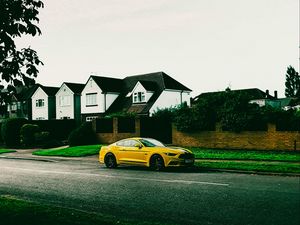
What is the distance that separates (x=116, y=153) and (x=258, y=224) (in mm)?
11644

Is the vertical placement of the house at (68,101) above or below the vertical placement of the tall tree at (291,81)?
below

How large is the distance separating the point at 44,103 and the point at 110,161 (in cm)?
4452

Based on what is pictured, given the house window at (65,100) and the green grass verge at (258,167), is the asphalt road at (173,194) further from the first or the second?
the house window at (65,100)

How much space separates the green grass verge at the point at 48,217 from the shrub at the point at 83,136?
24.4m

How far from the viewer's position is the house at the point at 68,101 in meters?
56.1

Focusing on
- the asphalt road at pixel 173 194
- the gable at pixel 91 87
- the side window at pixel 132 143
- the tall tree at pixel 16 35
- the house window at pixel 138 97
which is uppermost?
the gable at pixel 91 87

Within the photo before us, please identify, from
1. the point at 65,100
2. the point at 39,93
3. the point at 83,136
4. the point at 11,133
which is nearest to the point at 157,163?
the point at 83,136

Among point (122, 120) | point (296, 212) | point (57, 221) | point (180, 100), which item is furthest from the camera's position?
point (180, 100)

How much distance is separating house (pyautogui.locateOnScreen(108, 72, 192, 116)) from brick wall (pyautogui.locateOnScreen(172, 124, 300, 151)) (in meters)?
18.4

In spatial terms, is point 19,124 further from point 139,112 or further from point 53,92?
point 53,92

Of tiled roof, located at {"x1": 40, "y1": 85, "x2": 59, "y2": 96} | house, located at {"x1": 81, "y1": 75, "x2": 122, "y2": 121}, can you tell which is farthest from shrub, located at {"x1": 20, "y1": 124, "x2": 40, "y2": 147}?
tiled roof, located at {"x1": 40, "y1": 85, "x2": 59, "y2": 96}

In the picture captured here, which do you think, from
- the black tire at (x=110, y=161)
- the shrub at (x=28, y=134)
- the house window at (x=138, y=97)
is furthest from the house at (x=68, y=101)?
the black tire at (x=110, y=161)

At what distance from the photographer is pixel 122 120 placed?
33.1m

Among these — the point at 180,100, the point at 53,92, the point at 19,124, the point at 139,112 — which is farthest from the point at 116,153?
the point at 53,92
